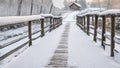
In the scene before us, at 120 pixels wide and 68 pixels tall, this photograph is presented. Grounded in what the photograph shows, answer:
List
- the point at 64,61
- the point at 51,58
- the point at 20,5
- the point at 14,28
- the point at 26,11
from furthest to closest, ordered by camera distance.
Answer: the point at 26,11
the point at 20,5
the point at 14,28
the point at 51,58
the point at 64,61

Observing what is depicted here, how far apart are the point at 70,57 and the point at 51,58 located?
454mm

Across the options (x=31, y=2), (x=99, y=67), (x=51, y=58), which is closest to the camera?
(x=99, y=67)

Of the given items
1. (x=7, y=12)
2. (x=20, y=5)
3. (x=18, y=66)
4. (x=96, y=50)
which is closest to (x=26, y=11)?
(x=20, y=5)

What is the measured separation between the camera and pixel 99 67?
6.14m

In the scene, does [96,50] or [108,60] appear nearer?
[108,60]

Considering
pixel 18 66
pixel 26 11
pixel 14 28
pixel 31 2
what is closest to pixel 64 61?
pixel 18 66

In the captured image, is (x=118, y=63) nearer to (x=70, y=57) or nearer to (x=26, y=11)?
(x=70, y=57)

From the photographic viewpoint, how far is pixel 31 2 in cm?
3212

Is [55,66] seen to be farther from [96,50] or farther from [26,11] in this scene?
[26,11]

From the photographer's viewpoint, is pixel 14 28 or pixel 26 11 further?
pixel 26 11

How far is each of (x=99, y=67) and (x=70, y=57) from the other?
4.28 feet

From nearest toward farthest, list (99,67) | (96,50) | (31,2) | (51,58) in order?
1. (99,67)
2. (51,58)
3. (96,50)
4. (31,2)

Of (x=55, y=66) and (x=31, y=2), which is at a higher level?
(x=31, y=2)

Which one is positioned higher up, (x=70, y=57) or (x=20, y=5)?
(x=20, y=5)
